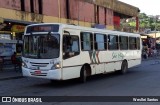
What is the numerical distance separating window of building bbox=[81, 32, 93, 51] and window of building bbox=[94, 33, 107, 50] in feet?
1.85

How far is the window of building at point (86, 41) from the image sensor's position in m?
16.7

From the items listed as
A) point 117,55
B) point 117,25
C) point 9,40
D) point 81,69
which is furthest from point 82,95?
point 117,25

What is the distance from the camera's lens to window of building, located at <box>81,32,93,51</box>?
658 inches

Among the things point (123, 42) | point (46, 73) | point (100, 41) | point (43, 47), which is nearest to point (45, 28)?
point (43, 47)

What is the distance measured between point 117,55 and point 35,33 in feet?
22.1

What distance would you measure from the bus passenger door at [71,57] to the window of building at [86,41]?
55 centimetres

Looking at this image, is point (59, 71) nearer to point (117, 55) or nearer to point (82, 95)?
point (82, 95)

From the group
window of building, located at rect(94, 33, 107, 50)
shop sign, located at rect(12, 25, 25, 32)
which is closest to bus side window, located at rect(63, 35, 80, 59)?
window of building, located at rect(94, 33, 107, 50)

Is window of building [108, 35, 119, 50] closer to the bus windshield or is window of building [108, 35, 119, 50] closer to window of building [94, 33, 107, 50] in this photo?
window of building [94, 33, 107, 50]

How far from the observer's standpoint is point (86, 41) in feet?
56.0

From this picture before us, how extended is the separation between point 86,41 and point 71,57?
6.07ft

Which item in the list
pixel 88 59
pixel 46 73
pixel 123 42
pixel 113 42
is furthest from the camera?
pixel 123 42

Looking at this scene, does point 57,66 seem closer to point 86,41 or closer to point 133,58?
point 86,41

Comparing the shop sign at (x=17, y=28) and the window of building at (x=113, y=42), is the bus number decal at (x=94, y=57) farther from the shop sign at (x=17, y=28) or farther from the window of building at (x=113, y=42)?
the shop sign at (x=17, y=28)
